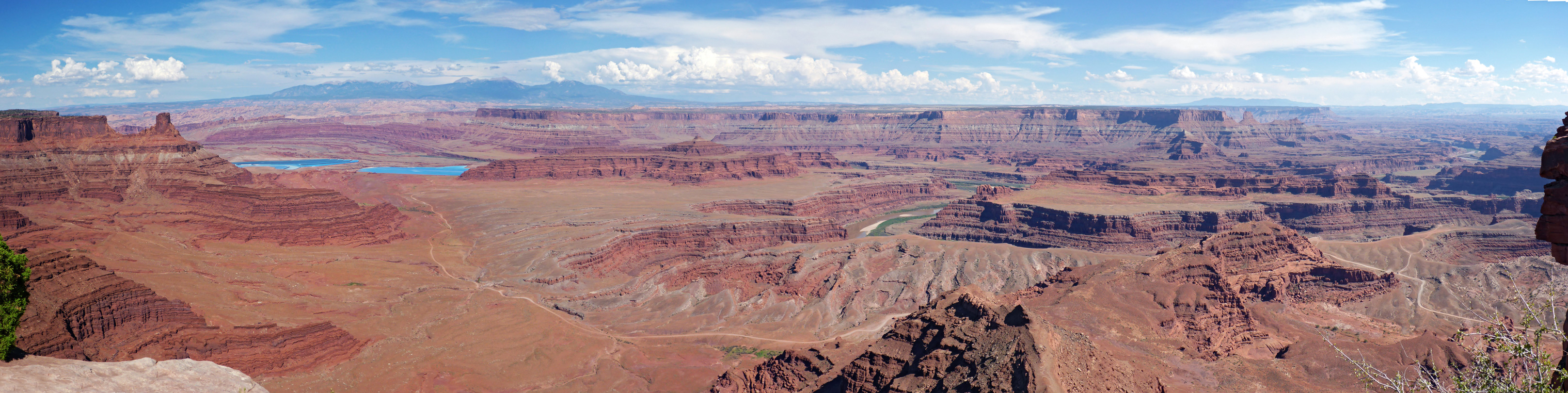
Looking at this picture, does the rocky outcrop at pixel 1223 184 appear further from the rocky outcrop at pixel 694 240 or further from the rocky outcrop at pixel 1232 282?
the rocky outcrop at pixel 1232 282

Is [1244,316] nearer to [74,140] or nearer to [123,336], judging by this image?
[123,336]

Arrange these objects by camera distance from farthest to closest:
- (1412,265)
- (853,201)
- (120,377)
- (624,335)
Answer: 1. (853,201)
2. (1412,265)
3. (624,335)
4. (120,377)

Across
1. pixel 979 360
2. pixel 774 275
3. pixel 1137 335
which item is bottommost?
pixel 774 275

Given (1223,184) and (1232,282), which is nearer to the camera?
(1232,282)

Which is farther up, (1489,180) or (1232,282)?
(1489,180)

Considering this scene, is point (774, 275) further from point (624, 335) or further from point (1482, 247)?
point (1482, 247)

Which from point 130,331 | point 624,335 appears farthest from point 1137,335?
point 130,331
